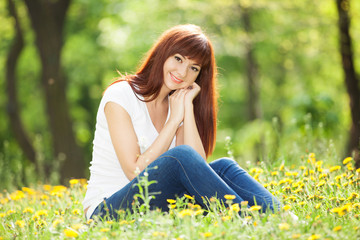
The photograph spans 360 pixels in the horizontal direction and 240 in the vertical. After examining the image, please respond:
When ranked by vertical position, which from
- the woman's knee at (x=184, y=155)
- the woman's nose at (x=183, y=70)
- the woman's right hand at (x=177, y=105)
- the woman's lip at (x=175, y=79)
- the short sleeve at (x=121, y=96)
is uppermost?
the woman's nose at (x=183, y=70)

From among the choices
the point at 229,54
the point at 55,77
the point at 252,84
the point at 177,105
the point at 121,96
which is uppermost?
the point at 229,54

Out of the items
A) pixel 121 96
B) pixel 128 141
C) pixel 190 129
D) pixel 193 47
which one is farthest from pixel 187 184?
pixel 193 47

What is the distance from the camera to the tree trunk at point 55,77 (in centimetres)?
797

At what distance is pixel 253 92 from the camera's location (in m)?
11.1

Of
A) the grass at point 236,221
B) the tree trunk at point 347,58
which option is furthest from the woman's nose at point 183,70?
the tree trunk at point 347,58

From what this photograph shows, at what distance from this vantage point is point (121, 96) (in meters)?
3.26

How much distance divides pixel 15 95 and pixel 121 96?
8374mm

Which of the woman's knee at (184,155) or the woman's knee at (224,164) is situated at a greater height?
the woman's knee at (184,155)

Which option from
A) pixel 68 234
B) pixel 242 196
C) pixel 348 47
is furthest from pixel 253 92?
pixel 68 234

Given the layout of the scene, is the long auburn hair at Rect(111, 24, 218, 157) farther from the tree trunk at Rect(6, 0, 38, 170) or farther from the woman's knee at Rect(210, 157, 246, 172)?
the tree trunk at Rect(6, 0, 38, 170)

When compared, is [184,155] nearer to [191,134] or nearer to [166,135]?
[166,135]

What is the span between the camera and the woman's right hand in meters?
3.40

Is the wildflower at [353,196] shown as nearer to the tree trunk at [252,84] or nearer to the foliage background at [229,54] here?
the foliage background at [229,54]

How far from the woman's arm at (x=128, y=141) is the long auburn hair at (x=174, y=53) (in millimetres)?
298
